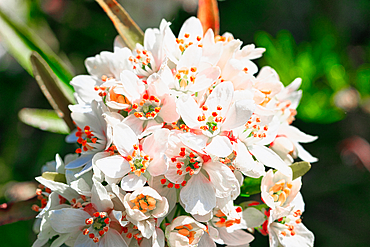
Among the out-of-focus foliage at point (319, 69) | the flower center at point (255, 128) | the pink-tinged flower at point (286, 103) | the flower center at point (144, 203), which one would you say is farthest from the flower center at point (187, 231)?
the out-of-focus foliage at point (319, 69)

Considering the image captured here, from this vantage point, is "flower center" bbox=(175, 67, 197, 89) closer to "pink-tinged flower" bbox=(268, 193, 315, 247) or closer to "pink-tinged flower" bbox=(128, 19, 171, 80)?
"pink-tinged flower" bbox=(128, 19, 171, 80)

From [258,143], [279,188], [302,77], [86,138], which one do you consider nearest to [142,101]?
[86,138]

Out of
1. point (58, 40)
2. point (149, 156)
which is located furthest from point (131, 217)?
point (58, 40)

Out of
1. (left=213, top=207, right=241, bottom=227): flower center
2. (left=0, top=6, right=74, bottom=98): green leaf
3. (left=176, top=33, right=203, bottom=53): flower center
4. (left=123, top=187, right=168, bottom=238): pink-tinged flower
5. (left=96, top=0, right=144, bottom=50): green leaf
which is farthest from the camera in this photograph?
(left=0, top=6, right=74, bottom=98): green leaf

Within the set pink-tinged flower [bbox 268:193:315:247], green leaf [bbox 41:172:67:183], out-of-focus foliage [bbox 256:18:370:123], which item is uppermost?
green leaf [bbox 41:172:67:183]

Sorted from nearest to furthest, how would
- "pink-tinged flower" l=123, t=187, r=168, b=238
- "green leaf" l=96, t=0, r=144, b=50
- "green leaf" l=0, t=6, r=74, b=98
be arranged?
1. "pink-tinged flower" l=123, t=187, r=168, b=238
2. "green leaf" l=96, t=0, r=144, b=50
3. "green leaf" l=0, t=6, r=74, b=98

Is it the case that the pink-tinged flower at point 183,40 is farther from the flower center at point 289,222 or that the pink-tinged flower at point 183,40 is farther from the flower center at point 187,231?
the flower center at point 289,222

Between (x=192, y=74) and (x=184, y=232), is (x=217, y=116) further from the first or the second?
(x=184, y=232)

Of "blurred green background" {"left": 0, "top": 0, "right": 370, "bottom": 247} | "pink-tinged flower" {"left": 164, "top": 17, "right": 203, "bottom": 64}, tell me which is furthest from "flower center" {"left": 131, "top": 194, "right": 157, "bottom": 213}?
"blurred green background" {"left": 0, "top": 0, "right": 370, "bottom": 247}
